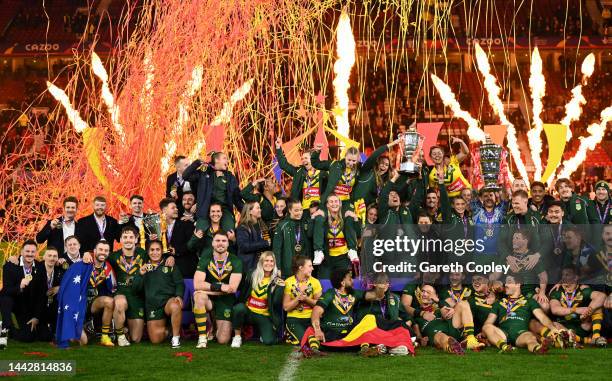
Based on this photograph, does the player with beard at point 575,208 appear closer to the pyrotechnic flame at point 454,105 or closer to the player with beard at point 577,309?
the player with beard at point 577,309

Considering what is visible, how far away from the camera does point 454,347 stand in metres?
8.29

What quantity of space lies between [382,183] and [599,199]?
2057 mm

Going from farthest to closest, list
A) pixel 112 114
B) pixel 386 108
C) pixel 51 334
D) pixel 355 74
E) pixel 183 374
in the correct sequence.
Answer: pixel 355 74
pixel 386 108
pixel 112 114
pixel 51 334
pixel 183 374

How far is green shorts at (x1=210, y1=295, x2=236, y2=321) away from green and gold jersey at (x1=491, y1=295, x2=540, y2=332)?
2249mm

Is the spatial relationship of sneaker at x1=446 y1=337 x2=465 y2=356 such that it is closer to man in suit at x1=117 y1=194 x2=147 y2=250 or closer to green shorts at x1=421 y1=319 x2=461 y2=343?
green shorts at x1=421 y1=319 x2=461 y2=343

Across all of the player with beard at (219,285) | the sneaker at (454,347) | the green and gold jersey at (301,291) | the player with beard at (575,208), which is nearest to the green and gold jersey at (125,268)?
the player with beard at (219,285)

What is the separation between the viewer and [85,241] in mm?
9672

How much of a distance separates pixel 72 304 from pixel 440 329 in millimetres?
3115

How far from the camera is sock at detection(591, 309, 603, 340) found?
8602 millimetres

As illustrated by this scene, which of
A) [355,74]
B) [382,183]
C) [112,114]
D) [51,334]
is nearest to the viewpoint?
[51,334]

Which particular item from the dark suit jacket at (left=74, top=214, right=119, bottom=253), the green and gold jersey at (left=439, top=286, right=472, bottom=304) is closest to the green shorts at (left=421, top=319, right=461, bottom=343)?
the green and gold jersey at (left=439, top=286, right=472, bottom=304)

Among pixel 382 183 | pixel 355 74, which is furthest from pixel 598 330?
pixel 355 74

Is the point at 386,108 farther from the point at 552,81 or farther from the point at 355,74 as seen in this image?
the point at 552,81

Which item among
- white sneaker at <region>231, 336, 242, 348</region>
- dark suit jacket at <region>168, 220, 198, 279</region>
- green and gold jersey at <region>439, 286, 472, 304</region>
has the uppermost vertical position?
dark suit jacket at <region>168, 220, 198, 279</region>
